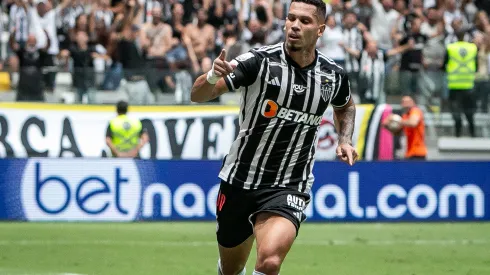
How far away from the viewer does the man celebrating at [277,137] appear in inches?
279

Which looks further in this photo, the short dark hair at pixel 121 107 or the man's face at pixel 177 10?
the man's face at pixel 177 10

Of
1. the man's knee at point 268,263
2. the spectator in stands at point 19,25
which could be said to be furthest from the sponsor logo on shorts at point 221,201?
the spectator in stands at point 19,25

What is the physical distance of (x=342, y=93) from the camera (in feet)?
24.8

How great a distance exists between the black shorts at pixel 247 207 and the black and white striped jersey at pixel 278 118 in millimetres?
64

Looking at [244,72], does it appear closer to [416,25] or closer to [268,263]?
[268,263]

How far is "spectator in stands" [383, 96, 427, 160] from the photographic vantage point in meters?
17.4

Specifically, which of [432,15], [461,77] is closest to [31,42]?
[461,77]

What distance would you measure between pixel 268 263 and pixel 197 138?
1158 centimetres

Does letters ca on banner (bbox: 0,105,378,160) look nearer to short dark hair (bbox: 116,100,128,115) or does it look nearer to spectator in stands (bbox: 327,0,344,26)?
short dark hair (bbox: 116,100,128,115)

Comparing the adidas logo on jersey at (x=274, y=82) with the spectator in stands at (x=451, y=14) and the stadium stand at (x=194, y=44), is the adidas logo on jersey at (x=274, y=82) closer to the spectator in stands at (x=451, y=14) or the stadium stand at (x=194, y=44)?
the stadium stand at (x=194, y=44)

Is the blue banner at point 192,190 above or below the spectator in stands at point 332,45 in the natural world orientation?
below

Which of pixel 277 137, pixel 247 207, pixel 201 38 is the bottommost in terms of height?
pixel 247 207

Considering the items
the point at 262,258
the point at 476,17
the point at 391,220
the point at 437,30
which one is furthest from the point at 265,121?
the point at 476,17

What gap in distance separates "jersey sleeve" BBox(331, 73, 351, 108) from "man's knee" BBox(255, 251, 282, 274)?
140cm
